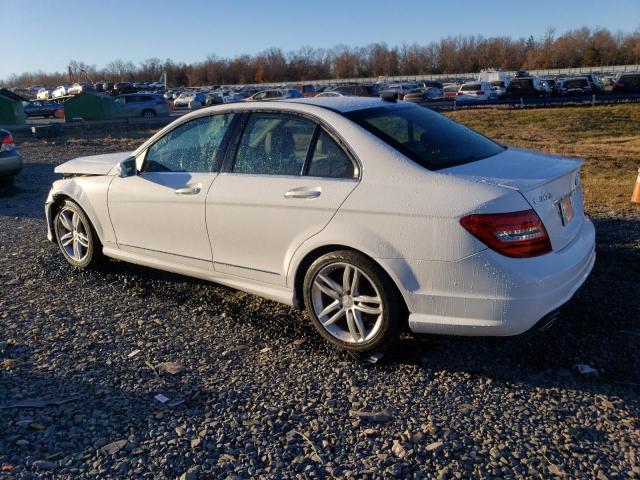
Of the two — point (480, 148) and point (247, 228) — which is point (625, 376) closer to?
point (480, 148)

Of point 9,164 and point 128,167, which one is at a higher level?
point 128,167

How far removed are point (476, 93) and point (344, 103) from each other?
36.0 metres

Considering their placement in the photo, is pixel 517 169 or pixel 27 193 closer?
pixel 517 169

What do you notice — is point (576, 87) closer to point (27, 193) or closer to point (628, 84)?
point (628, 84)

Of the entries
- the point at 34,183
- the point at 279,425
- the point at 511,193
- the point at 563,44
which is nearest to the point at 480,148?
the point at 511,193

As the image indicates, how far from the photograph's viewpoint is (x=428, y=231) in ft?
11.4

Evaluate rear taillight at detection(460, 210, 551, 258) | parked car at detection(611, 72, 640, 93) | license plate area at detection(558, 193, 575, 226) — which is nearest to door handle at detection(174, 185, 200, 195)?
rear taillight at detection(460, 210, 551, 258)

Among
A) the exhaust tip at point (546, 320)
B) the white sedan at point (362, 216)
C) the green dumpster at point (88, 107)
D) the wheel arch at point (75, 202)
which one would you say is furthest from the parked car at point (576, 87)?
the exhaust tip at point (546, 320)

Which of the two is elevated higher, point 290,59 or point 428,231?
point 290,59

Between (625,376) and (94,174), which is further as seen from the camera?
(94,174)

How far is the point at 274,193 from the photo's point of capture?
162 inches

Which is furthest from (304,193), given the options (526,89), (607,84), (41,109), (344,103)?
(41,109)

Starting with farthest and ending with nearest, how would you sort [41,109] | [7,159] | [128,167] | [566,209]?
[41,109] → [7,159] → [128,167] → [566,209]

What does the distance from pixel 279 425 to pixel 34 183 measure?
1048cm
